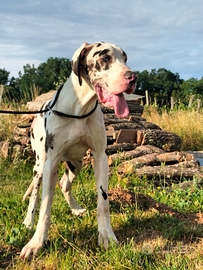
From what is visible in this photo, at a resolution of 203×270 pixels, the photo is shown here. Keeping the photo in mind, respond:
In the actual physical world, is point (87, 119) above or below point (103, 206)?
above

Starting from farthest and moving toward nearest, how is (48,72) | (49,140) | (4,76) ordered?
(4,76), (48,72), (49,140)

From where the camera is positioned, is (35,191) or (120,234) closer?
(120,234)

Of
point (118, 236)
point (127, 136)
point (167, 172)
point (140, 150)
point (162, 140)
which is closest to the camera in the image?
point (118, 236)

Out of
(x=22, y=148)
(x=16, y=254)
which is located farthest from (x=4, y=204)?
(x=22, y=148)

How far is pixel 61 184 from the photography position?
351 cm

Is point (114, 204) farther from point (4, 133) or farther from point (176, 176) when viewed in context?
point (4, 133)

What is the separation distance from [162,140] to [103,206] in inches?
154

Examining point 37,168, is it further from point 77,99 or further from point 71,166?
point 77,99

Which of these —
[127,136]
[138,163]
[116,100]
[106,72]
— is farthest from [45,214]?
[127,136]

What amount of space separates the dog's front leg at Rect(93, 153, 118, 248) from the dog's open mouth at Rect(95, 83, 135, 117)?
0.62m

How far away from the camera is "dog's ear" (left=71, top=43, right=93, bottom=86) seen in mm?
2295

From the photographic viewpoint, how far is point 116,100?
7.06 ft

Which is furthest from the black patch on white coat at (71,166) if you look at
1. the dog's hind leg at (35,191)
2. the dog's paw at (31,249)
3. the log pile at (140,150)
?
the log pile at (140,150)

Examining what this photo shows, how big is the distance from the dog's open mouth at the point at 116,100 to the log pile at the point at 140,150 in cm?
284
